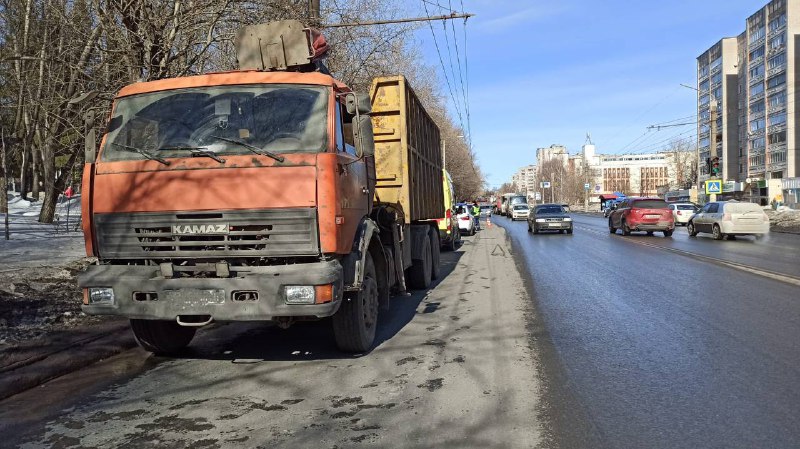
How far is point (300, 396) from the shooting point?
15.0ft

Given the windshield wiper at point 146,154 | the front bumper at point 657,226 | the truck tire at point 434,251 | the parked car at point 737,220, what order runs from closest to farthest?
the windshield wiper at point 146,154, the truck tire at point 434,251, the parked car at point 737,220, the front bumper at point 657,226

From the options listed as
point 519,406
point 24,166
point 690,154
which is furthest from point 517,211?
point 690,154

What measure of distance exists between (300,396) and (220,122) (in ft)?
8.68

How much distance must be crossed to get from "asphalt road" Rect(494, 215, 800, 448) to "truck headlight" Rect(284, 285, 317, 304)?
2053 millimetres

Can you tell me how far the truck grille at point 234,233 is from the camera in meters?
4.88

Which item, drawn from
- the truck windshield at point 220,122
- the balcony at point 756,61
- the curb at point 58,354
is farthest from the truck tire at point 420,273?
the balcony at point 756,61

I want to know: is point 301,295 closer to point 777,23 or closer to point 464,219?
point 464,219

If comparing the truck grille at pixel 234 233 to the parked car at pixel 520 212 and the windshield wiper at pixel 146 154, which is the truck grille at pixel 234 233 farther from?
the parked car at pixel 520 212

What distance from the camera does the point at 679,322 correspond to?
7012 millimetres

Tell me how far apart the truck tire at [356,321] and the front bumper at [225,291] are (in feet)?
2.06

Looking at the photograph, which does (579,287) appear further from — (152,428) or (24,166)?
(24,166)

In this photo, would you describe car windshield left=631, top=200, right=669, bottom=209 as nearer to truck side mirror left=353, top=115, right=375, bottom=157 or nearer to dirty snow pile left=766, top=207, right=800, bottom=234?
dirty snow pile left=766, top=207, right=800, bottom=234

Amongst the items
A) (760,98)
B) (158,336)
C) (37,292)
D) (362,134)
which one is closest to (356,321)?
(362,134)

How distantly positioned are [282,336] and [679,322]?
4865 mm
